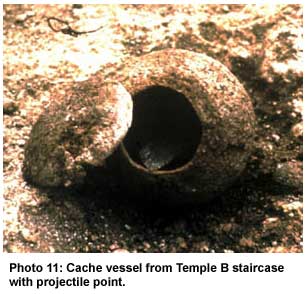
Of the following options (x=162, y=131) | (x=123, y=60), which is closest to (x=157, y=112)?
(x=162, y=131)

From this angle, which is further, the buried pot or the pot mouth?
the pot mouth

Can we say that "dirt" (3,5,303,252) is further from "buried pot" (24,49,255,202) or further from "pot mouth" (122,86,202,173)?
"pot mouth" (122,86,202,173)

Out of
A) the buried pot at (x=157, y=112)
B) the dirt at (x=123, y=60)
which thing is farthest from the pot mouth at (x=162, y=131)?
the dirt at (x=123, y=60)

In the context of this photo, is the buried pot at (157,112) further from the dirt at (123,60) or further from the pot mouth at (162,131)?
the dirt at (123,60)

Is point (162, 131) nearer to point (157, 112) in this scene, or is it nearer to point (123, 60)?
point (157, 112)

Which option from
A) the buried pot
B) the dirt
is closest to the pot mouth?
the buried pot
